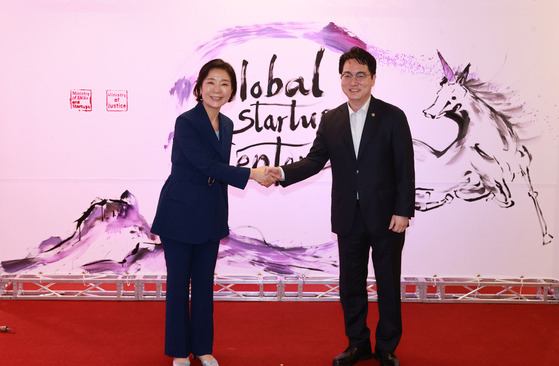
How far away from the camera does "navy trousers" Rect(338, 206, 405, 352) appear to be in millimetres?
3016

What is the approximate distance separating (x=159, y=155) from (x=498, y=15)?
297 cm

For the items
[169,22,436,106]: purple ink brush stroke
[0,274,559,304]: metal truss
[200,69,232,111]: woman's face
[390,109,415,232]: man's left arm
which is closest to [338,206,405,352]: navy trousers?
[390,109,415,232]: man's left arm

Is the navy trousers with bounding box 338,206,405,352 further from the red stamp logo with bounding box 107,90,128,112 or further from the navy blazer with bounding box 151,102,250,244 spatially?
the red stamp logo with bounding box 107,90,128,112

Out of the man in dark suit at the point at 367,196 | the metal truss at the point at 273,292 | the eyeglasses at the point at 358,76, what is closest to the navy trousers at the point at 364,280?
the man in dark suit at the point at 367,196

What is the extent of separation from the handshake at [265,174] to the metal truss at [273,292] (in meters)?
1.29

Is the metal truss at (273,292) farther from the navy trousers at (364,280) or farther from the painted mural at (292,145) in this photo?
the navy trousers at (364,280)

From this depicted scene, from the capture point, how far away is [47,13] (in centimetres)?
429

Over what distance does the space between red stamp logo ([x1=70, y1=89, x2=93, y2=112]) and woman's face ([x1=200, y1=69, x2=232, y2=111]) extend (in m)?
1.87

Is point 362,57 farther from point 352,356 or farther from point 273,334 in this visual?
point 273,334

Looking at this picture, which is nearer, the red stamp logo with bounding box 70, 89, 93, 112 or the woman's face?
the woman's face

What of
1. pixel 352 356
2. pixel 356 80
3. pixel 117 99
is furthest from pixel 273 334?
pixel 117 99

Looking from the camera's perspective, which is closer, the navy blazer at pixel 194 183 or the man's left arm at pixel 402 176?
the navy blazer at pixel 194 183

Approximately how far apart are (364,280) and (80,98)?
275 centimetres

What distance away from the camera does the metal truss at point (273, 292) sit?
14.1ft
